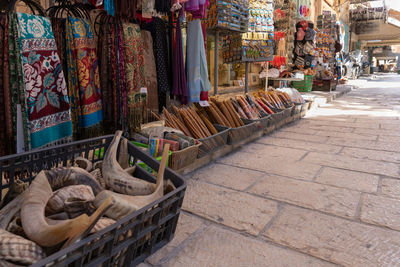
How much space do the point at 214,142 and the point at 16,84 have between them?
78.9 inches

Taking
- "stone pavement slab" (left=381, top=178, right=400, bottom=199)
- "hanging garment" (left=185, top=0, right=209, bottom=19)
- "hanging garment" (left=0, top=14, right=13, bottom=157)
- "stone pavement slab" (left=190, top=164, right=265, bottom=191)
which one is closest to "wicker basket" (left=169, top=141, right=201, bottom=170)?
"stone pavement slab" (left=190, top=164, right=265, bottom=191)

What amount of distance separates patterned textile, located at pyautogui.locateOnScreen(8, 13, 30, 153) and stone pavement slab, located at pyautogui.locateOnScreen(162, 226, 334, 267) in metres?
1.58

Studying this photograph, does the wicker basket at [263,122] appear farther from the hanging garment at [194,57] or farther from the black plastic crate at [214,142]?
the hanging garment at [194,57]

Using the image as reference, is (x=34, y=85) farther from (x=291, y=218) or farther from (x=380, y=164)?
(x=380, y=164)

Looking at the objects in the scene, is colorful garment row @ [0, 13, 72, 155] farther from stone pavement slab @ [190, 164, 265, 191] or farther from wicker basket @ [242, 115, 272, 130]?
wicker basket @ [242, 115, 272, 130]

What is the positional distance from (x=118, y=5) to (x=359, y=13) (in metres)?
27.8

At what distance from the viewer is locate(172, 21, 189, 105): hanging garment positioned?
371 centimetres

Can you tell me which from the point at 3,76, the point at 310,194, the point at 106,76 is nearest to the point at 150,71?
the point at 106,76

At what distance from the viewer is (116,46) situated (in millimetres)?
2986

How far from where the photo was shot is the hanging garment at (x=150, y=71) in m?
3.43

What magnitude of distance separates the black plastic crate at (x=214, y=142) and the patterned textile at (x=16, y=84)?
5.31 ft

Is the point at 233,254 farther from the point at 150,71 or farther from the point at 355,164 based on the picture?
the point at 150,71

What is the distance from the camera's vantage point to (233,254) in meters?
1.62

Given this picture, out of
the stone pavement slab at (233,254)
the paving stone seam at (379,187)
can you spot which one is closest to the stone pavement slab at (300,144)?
the paving stone seam at (379,187)
